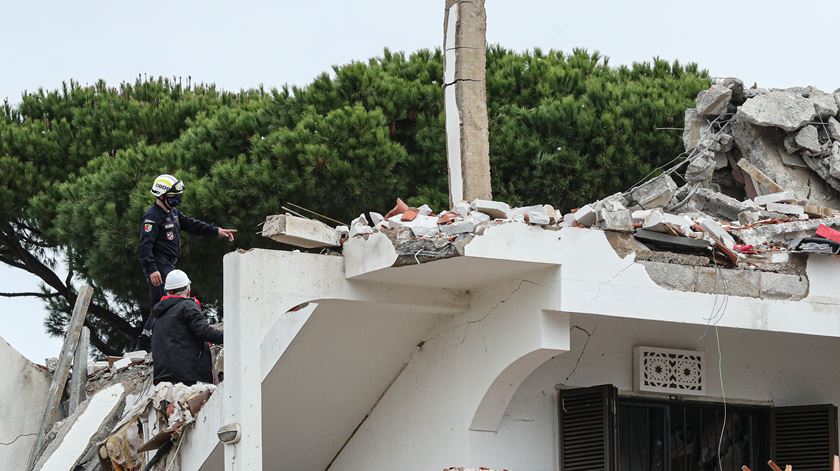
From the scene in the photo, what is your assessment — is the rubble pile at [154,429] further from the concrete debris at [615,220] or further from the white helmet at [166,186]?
the concrete debris at [615,220]

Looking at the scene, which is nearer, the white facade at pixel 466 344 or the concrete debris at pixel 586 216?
the white facade at pixel 466 344

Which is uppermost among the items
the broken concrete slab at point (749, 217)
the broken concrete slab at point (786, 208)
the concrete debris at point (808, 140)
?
the concrete debris at point (808, 140)

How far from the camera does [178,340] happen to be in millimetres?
13383

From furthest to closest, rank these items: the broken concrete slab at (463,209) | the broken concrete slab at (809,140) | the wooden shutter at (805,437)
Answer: the broken concrete slab at (809,140)
the wooden shutter at (805,437)
the broken concrete slab at (463,209)

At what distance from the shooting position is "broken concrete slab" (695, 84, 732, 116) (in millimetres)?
15305

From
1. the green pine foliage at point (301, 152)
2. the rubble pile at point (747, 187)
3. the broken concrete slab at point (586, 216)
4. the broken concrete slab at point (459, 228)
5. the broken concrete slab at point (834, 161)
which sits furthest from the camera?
the green pine foliage at point (301, 152)

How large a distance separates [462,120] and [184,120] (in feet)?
30.7

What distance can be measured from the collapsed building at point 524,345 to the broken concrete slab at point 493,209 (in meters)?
0.02

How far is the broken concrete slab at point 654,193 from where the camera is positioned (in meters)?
14.8

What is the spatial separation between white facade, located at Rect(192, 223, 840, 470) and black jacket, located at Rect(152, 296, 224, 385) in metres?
0.57

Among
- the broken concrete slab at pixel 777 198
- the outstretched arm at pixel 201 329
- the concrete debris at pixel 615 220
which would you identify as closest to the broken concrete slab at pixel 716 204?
the broken concrete slab at pixel 777 198

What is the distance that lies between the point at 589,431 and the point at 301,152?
7.77m

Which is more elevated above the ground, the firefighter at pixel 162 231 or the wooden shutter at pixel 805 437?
the firefighter at pixel 162 231

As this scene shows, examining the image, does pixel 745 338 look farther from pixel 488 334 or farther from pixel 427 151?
pixel 427 151
